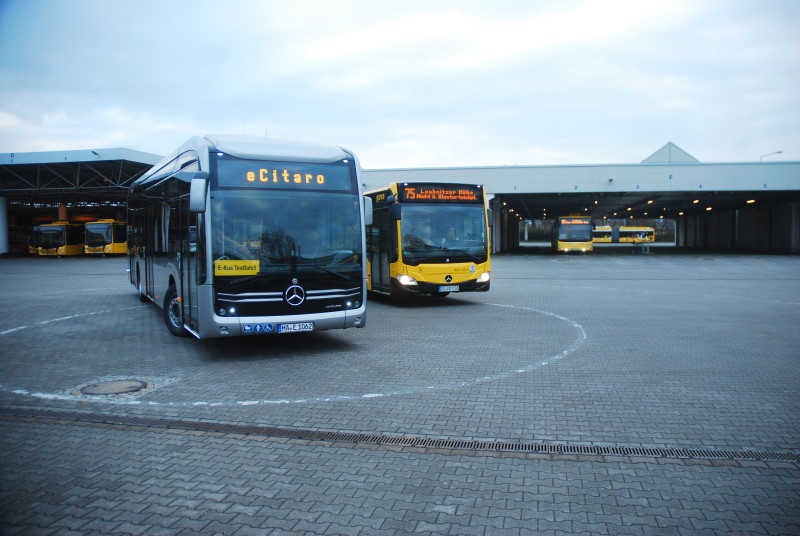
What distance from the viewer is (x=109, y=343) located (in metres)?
9.60

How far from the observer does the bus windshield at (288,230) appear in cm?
805

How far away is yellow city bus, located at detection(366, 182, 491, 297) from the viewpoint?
14023 mm

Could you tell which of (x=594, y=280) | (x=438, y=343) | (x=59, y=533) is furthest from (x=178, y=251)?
(x=594, y=280)

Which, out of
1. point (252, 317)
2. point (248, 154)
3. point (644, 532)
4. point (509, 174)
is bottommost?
point (644, 532)

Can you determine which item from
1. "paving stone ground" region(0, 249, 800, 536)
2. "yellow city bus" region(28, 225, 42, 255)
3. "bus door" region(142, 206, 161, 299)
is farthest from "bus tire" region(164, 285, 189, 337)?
"yellow city bus" region(28, 225, 42, 255)

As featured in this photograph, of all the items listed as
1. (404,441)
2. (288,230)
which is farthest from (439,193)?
(404,441)

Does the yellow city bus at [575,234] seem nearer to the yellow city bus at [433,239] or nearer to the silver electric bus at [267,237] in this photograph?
the yellow city bus at [433,239]

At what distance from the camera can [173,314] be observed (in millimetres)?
10258

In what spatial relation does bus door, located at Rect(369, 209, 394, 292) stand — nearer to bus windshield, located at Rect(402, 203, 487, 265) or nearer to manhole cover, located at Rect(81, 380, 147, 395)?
bus windshield, located at Rect(402, 203, 487, 265)

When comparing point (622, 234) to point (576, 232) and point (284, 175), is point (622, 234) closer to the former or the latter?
point (576, 232)

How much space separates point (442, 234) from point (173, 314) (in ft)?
21.3

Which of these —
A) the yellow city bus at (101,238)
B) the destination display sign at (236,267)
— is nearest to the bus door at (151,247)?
the destination display sign at (236,267)

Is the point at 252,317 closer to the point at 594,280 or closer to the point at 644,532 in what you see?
the point at 644,532

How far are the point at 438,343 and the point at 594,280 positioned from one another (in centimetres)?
1448
